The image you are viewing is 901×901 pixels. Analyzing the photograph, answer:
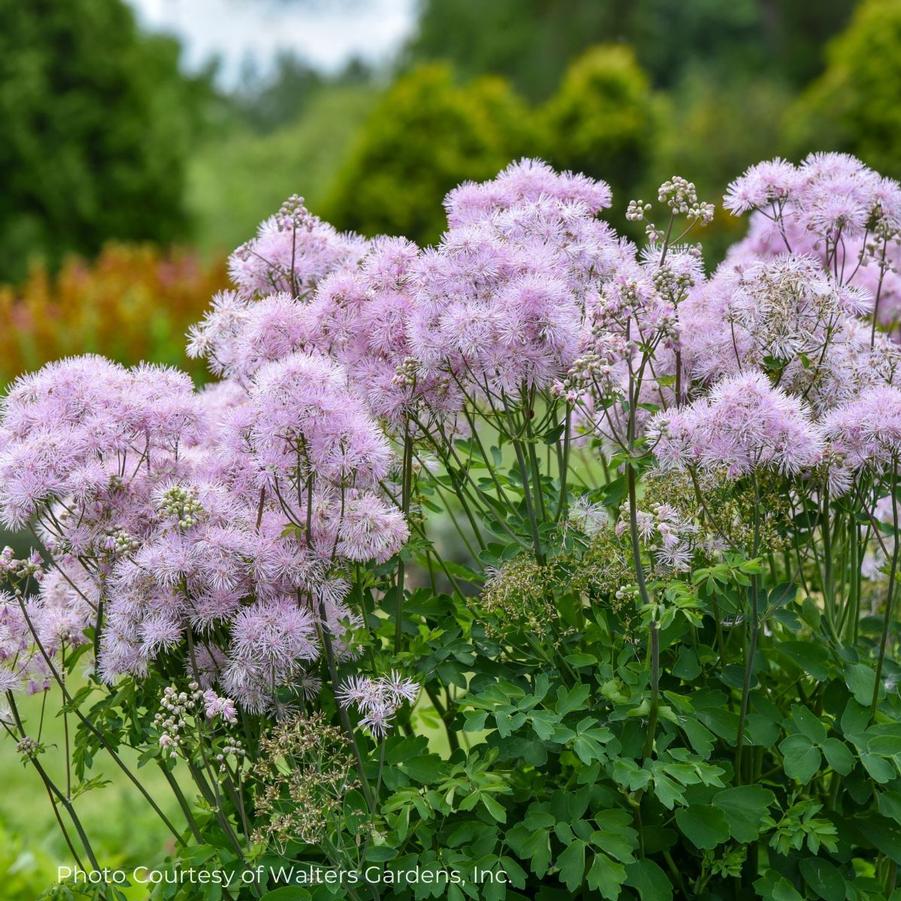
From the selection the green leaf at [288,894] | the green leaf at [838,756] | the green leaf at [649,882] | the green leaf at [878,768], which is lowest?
the green leaf at [649,882]

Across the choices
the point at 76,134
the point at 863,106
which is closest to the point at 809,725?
the point at 863,106

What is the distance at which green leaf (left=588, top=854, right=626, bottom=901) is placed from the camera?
1855mm

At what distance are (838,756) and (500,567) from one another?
69 cm

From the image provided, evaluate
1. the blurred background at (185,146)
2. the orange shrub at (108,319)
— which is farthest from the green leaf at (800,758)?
the orange shrub at (108,319)

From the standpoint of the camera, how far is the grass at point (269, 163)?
2383 cm

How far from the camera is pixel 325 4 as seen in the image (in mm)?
35469

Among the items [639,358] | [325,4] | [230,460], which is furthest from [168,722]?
[325,4]

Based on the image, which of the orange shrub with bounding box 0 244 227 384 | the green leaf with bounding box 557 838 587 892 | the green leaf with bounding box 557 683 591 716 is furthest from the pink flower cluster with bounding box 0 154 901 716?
the orange shrub with bounding box 0 244 227 384

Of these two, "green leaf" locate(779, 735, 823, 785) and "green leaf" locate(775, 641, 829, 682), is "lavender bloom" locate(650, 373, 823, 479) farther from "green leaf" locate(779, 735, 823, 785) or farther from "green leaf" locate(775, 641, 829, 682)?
"green leaf" locate(779, 735, 823, 785)

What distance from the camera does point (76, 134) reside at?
1480cm

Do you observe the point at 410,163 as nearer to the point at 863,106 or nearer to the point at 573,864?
the point at 863,106

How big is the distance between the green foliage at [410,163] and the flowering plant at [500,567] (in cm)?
1011

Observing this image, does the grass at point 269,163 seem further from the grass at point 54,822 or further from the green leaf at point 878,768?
the green leaf at point 878,768

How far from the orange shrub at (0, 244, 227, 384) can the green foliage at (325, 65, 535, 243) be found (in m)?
3.27
